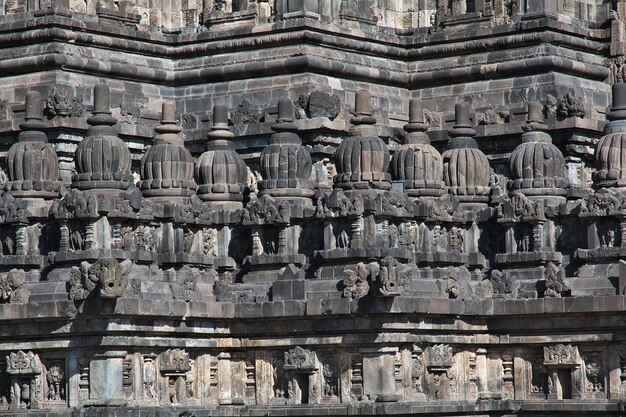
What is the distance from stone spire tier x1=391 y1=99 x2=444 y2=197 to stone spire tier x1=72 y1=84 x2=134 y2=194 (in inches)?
280

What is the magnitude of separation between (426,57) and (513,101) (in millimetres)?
3453

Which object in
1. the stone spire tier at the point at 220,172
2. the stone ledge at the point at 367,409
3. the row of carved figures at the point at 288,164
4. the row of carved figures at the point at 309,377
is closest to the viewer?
the stone ledge at the point at 367,409

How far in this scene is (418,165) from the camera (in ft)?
282

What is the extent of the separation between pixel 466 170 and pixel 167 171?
7.92m

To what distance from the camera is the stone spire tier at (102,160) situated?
84.0 metres

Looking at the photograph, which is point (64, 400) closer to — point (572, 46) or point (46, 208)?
point (46, 208)

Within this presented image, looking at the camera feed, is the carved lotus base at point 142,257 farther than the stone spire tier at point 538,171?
No

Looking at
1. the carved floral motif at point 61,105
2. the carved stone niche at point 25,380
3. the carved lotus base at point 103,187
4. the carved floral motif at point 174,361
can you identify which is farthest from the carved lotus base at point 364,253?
the carved floral motif at point 61,105

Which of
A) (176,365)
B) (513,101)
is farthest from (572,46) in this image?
(176,365)

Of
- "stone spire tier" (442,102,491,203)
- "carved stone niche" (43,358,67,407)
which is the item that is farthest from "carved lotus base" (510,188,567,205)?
"carved stone niche" (43,358,67,407)

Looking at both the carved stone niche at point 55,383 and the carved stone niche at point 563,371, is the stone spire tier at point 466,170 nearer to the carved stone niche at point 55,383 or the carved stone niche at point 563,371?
the carved stone niche at point 563,371

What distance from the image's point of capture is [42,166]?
85500mm

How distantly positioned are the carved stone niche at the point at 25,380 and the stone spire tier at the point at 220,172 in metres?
7.02

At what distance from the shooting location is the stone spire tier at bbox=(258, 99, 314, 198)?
8569cm
